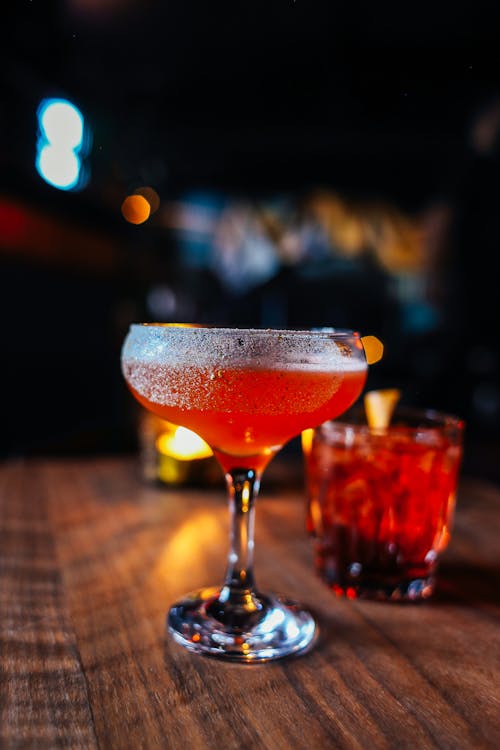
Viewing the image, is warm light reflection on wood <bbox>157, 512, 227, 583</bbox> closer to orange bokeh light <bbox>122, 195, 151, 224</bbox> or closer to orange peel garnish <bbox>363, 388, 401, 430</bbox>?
orange peel garnish <bbox>363, 388, 401, 430</bbox>

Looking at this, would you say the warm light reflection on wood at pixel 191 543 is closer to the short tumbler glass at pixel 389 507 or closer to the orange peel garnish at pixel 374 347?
the short tumbler glass at pixel 389 507

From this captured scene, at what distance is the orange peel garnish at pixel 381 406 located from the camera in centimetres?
83

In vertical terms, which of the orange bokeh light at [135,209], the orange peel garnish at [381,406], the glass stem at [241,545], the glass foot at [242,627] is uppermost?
the orange bokeh light at [135,209]

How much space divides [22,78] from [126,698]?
587 cm

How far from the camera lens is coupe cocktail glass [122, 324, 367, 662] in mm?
620

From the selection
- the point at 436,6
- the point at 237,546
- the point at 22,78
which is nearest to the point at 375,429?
the point at 237,546

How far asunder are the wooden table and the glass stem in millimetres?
74

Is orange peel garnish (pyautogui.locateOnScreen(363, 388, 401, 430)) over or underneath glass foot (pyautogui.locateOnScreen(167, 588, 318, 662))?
over

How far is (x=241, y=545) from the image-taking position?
717 mm

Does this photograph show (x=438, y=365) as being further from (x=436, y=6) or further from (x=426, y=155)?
(x=426, y=155)

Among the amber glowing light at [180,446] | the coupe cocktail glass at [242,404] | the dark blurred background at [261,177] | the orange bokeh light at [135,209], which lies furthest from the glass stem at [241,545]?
the orange bokeh light at [135,209]

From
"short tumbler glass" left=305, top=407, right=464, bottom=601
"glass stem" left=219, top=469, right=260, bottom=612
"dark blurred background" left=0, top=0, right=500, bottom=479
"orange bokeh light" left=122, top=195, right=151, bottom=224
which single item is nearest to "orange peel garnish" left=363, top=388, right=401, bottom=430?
"short tumbler glass" left=305, top=407, right=464, bottom=601

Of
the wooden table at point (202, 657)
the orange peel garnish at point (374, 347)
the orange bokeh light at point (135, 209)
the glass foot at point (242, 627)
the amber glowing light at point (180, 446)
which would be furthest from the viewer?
the orange bokeh light at point (135, 209)

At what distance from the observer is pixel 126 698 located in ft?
1.70
